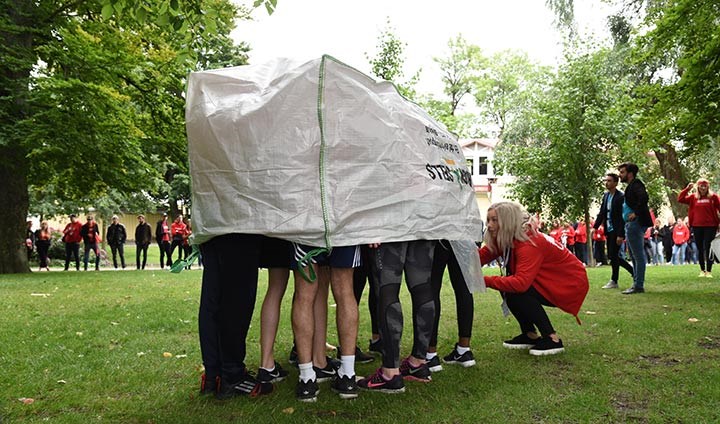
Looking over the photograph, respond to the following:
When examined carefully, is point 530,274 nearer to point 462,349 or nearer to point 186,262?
point 462,349

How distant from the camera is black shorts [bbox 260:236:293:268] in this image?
4.72 metres

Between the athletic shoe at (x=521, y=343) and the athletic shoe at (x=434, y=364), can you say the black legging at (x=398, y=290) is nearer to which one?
the athletic shoe at (x=434, y=364)

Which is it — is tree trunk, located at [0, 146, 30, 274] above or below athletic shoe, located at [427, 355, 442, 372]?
above

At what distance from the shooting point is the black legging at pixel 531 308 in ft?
18.8

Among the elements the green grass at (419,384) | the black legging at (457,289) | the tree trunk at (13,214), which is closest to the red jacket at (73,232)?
the tree trunk at (13,214)

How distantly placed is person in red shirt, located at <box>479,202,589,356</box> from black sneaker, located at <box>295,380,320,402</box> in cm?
188

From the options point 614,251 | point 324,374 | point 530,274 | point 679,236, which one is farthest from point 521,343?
point 679,236

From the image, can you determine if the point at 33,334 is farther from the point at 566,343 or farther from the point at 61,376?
the point at 566,343

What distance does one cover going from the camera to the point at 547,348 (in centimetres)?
570

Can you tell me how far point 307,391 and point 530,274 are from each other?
233cm

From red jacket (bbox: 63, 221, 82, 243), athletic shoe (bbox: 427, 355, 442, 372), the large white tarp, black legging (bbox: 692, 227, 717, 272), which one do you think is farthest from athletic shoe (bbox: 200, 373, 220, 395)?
red jacket (bbox: 63, 221, 82, 243)

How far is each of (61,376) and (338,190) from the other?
2.75m

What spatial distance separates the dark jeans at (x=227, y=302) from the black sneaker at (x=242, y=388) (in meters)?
0.04

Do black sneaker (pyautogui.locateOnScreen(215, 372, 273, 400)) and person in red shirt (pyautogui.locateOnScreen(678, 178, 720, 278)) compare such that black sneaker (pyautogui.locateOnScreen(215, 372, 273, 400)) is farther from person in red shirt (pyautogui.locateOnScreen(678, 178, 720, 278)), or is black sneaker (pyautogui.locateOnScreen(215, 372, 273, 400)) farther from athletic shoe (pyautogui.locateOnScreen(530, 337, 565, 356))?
person in red shirt (pyautogui.locateOnScreen(678, 178, 720, 278))
